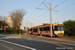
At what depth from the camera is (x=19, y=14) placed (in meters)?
56.4

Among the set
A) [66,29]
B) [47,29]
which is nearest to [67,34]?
[66,29]

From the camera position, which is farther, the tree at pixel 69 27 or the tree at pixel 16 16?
the tree at pixel 16 16

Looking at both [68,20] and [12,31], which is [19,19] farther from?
[68,20]

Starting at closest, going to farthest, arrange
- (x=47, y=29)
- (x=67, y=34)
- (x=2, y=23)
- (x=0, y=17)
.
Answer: (x=67, y=34) < (x=47, y=29) < (x=2, y=23) < (x=0, y=17)

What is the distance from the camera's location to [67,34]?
25453 mm

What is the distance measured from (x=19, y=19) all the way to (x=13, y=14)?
410cm

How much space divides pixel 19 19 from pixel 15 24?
3.61 metres

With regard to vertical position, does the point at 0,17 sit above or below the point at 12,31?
above

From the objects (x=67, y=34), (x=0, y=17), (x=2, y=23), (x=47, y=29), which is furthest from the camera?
Answer: (x=0, y=17)

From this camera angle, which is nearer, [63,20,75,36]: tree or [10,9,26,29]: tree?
[63,20,75,36]: tree

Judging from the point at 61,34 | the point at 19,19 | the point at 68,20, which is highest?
the point at 19,19

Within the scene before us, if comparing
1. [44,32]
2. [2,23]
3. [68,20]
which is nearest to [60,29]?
[68,20]

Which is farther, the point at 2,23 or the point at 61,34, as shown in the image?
the point at 2,23

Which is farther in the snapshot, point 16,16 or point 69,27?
point 16,16
